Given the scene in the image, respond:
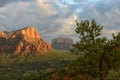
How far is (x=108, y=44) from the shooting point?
192 ft

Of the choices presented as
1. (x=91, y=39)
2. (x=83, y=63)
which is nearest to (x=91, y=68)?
(x=83, y=63)

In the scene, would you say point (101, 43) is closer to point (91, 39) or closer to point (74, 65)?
point (91, 39)

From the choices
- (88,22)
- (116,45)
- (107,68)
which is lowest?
(107,68)

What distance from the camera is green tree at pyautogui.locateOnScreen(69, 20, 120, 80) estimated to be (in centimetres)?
5831

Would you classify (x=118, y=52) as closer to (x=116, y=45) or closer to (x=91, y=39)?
(x=116, y=45)

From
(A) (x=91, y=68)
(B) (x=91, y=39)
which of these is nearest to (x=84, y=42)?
(B) (x=91, y=39)

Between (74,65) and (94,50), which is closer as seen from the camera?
(94,50)

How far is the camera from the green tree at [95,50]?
5831 centimetres

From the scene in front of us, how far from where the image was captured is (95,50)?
58250mm

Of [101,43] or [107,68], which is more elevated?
[101,43]

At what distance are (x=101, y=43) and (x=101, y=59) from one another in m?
3.10

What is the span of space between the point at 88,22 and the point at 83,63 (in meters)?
8.04

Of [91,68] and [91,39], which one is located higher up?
[91,39]

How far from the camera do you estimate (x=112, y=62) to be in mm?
59750
